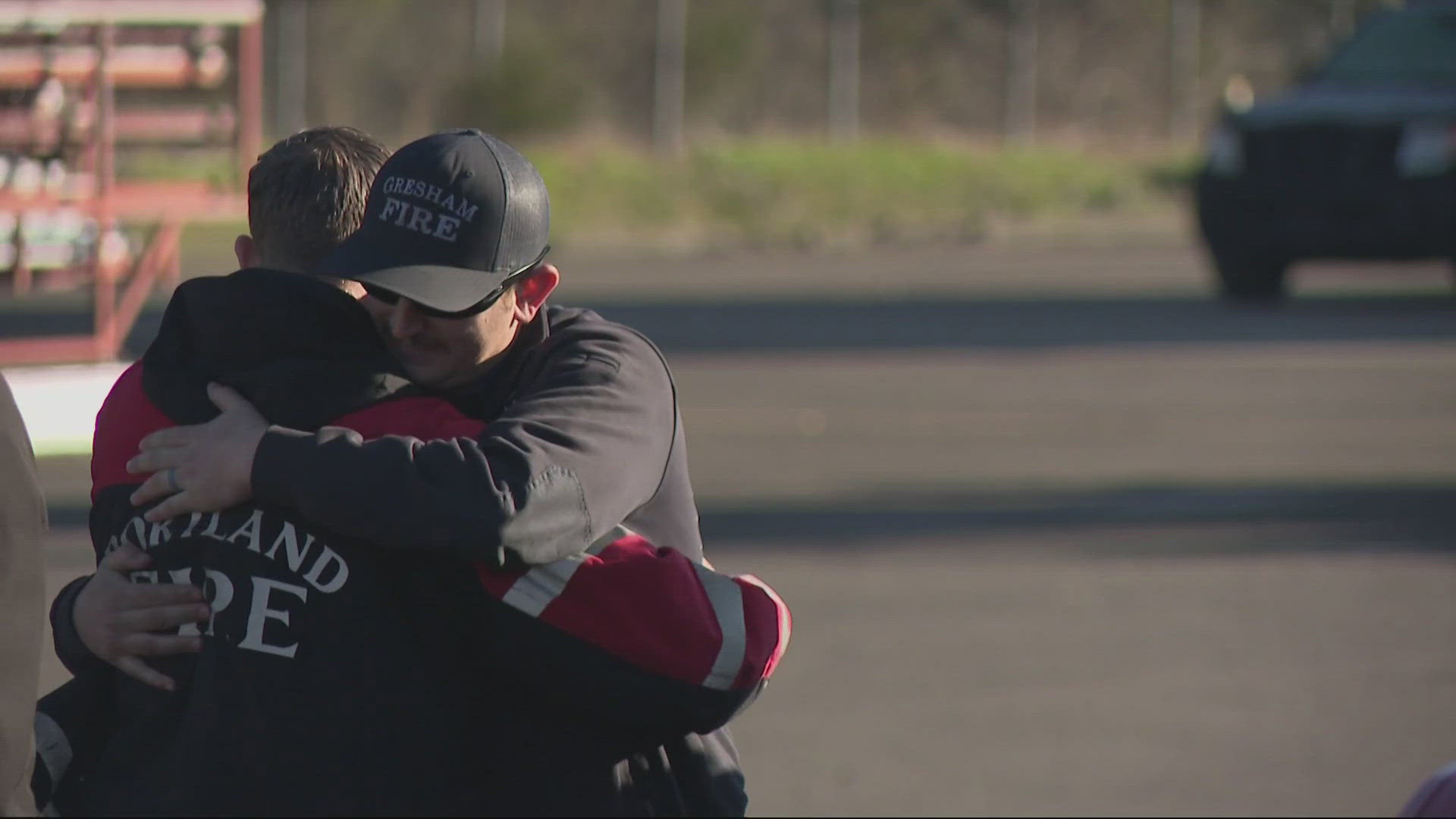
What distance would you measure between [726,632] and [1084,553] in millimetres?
5955

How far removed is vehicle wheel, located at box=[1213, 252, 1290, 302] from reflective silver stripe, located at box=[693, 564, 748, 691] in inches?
630

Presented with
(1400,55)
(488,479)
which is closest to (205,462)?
(488,479)

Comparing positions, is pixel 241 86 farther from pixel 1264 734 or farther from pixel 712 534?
pixel 1264 734

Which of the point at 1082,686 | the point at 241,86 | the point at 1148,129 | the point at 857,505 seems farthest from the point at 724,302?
the point at 1148,129

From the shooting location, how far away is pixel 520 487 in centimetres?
277

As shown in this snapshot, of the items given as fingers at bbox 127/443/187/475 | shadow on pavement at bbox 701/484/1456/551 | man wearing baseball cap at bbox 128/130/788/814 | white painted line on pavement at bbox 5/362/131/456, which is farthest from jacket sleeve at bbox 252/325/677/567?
white painted line on pavement at bbox 5/362/131/456

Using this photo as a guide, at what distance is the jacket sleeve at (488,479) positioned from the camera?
2730 millimetres

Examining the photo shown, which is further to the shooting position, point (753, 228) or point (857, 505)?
point (753, 228)

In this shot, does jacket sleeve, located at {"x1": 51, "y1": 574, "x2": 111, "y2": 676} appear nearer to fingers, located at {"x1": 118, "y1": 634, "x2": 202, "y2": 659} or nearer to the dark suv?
fingers, located at {"x1": 118, "y1": 634, "x2": 202, "y2": 659}

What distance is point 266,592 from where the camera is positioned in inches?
107

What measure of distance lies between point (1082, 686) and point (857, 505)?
2801mm

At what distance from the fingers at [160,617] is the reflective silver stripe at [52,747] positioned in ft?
0.71

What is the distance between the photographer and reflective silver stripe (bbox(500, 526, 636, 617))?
2.76 metres

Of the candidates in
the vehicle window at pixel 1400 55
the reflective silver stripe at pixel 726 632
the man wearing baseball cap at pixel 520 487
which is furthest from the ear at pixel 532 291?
the vehicle window at pixel 1400 55
